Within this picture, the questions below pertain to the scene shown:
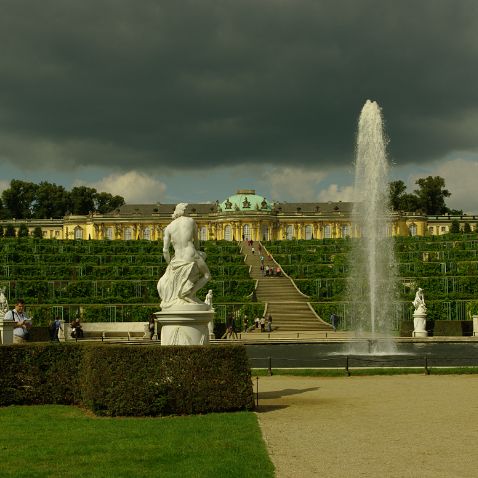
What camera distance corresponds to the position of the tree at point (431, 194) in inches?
4358

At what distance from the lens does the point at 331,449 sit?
877 cm

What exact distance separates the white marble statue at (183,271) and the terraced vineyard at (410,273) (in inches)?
1105

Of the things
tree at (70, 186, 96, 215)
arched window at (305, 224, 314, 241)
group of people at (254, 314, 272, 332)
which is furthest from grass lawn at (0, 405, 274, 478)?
tree at (70, 186, 96, 215)

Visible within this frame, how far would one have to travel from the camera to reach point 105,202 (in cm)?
12369

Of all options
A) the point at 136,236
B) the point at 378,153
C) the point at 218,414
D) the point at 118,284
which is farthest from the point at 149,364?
the point at 136,236

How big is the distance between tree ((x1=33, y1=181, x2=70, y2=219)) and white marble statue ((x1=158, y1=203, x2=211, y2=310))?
360ft

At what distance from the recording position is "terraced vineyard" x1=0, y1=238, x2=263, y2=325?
4038 cm

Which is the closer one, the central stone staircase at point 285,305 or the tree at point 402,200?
the central stone staircase at point 285,305

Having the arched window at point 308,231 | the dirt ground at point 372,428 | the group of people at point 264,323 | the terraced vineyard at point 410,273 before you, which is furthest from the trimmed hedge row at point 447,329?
the arched window at point 308,231

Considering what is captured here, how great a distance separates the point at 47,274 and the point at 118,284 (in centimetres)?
703

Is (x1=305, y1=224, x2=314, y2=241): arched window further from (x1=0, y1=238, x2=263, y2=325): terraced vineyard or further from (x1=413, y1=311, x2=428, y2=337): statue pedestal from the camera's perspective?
(x1=413, y1=311, x2=428, y2=337): statue pedestal

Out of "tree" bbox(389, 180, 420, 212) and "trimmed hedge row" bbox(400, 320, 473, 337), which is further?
"tree" bbox(389, 180, 420, 212)

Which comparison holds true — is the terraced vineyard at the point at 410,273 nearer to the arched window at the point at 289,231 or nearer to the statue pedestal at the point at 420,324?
the statue pedestal at the point at 420,324

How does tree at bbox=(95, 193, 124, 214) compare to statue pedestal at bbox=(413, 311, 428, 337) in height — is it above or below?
above
